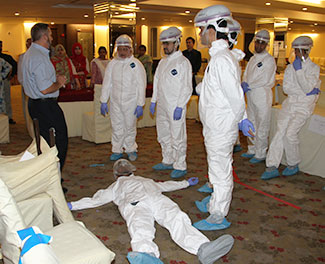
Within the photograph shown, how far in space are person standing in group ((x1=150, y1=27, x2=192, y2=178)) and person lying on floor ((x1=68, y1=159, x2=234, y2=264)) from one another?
687 mm

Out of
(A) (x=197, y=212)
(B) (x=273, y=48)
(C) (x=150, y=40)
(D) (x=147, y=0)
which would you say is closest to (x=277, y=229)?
(A) (x=197, y=212)

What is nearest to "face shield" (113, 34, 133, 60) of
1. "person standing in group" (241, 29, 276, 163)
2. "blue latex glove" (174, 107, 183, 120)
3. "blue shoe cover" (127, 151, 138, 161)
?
"blue latex glove" (174, 107, 183, 120)

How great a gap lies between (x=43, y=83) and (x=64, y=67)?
279 centimetres

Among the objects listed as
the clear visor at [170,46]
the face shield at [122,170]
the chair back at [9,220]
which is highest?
the clear visor at [170,46]

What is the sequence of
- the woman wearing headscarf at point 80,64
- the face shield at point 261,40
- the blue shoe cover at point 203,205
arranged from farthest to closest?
the woman wearing headscarf at point 80,64, the face shield at point 261,40, the blue shoe cover at point 203,205

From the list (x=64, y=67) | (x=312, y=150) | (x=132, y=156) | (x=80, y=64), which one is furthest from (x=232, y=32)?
(x=80, y=64)

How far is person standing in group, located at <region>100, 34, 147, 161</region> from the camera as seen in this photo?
13.7ft

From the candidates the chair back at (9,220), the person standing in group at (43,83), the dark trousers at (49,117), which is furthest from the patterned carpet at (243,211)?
the chair back at (9,220)

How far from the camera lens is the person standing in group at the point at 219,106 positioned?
2.50 meters

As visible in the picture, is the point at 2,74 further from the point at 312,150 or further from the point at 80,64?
the point at 312,150

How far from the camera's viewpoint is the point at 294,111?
385 centimetres

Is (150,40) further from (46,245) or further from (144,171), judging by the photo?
(46,245)

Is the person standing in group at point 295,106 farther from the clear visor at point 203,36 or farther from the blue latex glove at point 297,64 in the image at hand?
the clear visor at point 203,36

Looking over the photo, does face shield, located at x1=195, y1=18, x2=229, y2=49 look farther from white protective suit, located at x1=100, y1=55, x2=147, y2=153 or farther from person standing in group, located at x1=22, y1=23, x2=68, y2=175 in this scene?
white protective suit, located at x1=100, y1=55, x2=147, y2=153
